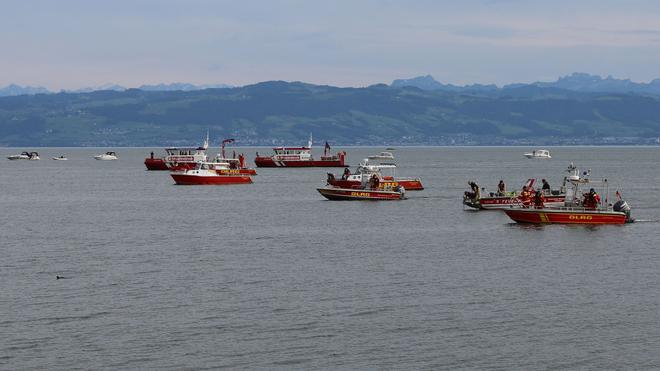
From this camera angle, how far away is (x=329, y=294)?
199 feet

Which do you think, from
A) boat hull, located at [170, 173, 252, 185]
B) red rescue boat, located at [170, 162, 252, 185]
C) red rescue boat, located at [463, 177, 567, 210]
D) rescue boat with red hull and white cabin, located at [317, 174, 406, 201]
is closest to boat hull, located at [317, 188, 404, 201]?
rescue boat with red hull and white cabin, located at [317, 174, 406, 201]

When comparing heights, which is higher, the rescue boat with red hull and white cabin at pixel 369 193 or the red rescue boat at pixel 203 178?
the rescue boat with red hull and white cabin at pixel 369 193

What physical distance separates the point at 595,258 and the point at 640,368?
109 feet

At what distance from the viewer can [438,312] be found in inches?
2181

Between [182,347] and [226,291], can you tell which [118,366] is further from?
[226,291]

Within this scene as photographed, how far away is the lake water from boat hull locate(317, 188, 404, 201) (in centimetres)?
2171

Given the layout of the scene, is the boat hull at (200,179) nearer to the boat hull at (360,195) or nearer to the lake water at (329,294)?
the boat hull at (360,195)

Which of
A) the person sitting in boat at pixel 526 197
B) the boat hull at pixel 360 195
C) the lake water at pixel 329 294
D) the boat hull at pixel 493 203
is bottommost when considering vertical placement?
the lake water at pixel 329 294

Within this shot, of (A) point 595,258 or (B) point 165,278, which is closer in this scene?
(B) point 165,278

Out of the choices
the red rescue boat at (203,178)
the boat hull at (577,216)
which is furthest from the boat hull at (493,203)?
the red rescue boat at (203,178)

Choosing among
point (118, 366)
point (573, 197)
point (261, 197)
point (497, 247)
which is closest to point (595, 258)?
point (497, 247)

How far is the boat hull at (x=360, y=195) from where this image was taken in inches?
5266

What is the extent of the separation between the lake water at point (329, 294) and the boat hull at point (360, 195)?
21714 millimetres

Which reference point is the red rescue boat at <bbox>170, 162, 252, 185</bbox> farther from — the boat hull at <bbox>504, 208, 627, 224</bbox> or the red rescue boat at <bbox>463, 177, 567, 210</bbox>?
the boat hull at <bbox>504, 208, 627, 224</bbox>
